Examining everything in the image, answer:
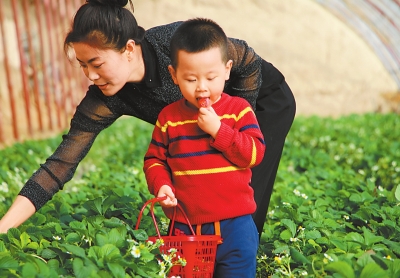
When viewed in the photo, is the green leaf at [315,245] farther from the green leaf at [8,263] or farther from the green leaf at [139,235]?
the green leaf at [8,263]

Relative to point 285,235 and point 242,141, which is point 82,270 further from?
point 285,235

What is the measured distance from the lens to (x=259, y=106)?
142 inches

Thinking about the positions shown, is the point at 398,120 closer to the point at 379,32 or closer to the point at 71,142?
the point at 379,32

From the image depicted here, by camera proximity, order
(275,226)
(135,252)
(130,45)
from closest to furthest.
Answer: (135,252), (130,45), (275,226)

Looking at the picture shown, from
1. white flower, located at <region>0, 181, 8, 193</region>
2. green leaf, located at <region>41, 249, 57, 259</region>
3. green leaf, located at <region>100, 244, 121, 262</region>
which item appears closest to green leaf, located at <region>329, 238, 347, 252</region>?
green leaf, located at <region>100, 244, 121, 262</region>

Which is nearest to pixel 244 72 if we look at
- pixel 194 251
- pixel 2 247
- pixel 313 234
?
pixel 313 234

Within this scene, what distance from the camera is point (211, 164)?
276 cm

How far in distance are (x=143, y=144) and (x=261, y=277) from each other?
415 cm

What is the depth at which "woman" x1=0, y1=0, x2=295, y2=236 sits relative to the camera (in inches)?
121

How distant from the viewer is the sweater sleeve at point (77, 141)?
3309 mm

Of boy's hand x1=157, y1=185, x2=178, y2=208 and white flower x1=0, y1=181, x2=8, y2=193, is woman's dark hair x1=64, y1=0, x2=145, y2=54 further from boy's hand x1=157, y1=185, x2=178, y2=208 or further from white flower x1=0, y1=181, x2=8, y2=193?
white flower x1=0, y1=181, x2=8, y2=193

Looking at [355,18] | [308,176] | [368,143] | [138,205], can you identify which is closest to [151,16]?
[355,18]

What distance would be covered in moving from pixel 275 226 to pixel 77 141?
1223 mm

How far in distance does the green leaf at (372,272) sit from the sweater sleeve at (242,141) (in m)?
0.67
